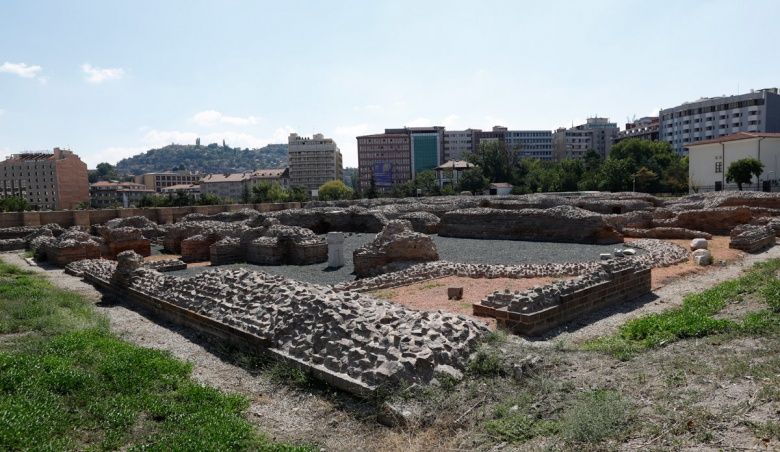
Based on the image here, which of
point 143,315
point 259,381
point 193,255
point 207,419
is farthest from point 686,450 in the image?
point 193,255

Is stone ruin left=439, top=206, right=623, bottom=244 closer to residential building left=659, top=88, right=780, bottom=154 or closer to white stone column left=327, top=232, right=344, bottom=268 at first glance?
white stone column left=327, top=232, right=344, bottom=268

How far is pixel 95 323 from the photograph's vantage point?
9.84m

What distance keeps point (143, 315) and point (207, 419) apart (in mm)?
6678

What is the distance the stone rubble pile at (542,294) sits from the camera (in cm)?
855

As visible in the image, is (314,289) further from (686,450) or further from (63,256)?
(63,256)

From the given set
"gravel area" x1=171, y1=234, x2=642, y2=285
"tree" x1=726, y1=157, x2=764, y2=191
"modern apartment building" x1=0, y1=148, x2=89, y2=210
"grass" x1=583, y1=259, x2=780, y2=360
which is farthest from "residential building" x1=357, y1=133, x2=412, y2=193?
"grass" x1=583, y1=259, x2=780, y2=360

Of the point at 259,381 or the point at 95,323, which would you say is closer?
the point at 259,381

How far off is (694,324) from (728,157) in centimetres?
4596

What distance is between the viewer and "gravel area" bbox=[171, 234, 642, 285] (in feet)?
49.8

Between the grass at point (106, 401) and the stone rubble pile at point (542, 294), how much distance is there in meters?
4.47

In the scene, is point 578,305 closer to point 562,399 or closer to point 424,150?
point 562,399

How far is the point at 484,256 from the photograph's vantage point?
1670 centimetres

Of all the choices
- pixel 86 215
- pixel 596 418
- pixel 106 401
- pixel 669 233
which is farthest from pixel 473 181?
pixel 596 418

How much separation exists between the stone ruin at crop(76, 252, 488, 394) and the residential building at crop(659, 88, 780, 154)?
85.3m
